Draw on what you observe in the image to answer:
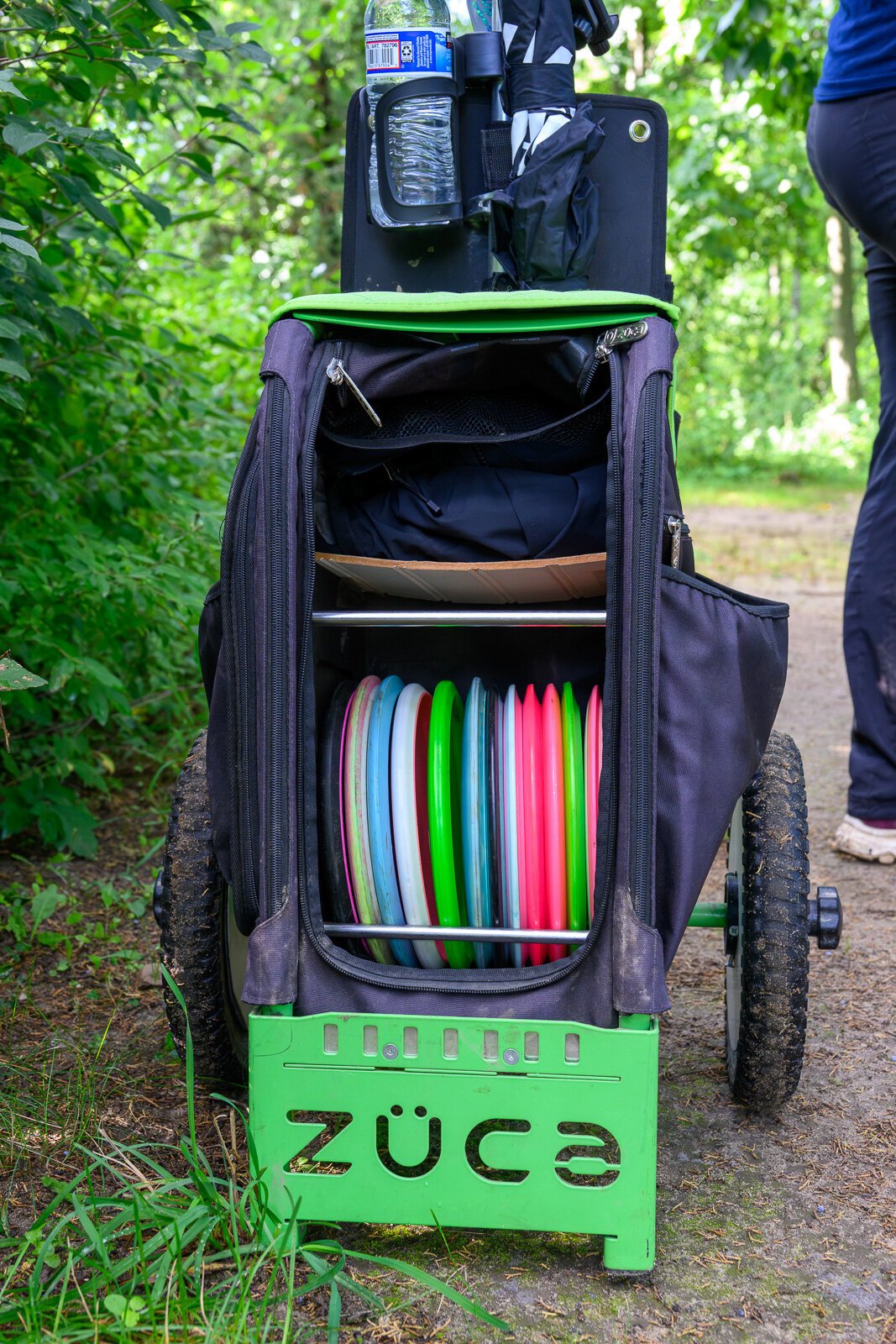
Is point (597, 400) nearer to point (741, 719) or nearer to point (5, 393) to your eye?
point (741, 719)

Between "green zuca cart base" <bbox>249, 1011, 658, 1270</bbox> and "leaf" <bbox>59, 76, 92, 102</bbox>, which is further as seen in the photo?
"leaf" <bbox>59, 76, 92, 102</bbox>

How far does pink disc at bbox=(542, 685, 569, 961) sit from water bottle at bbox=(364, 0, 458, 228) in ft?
3.43

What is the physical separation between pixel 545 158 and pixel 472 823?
112 centimetres

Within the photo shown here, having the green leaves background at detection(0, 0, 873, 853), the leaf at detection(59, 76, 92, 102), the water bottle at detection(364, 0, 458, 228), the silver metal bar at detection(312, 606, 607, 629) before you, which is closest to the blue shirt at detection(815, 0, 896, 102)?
the water bottle at detection(364, 0, 458, 228)

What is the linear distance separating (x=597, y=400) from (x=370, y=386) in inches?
12.3

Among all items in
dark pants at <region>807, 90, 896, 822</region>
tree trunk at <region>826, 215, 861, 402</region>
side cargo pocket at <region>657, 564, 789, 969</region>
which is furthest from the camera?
tree trunk at <region>826, 215, 861, 402</region>

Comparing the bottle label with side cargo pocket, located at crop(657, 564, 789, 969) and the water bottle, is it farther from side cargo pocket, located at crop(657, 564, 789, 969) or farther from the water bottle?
side cargo pocket, located at crop(657, 564, 789, 969)

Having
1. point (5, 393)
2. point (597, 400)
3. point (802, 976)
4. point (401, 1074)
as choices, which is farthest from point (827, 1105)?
point (5, 393)

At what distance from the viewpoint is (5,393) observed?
1.86 meters

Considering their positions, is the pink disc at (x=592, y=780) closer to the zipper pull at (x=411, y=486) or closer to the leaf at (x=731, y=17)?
the zipper pull at (x=411, y=486)

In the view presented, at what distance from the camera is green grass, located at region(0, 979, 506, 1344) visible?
4.31 feet

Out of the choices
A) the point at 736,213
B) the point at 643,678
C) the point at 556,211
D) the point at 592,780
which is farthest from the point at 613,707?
the point at 736,213

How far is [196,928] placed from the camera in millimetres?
1788

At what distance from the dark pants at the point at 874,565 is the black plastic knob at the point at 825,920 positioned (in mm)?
1142
